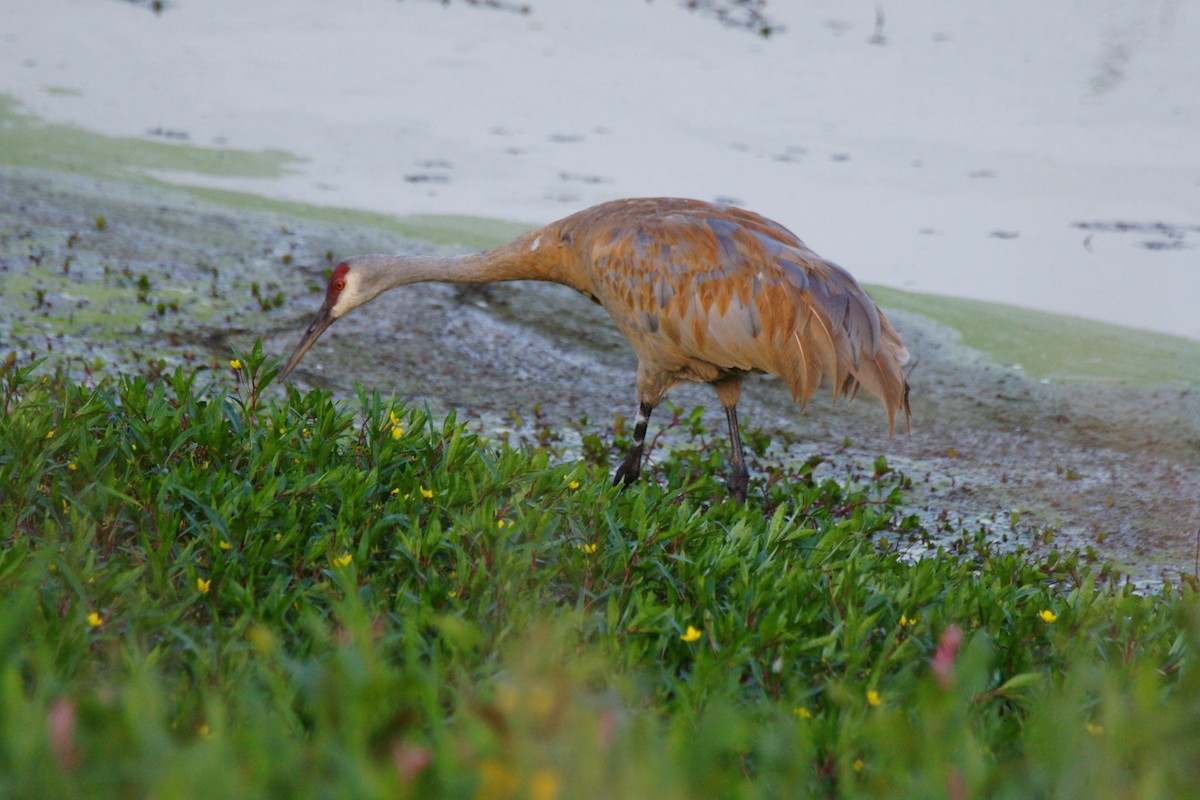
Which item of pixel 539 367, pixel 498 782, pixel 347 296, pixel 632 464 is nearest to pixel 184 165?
pixel 539 367

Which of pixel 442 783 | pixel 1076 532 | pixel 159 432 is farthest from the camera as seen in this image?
pixel 1076 532

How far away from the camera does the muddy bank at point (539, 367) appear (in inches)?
215

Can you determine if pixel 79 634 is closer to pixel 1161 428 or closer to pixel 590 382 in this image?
pixel 590 382

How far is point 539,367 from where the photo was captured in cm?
671

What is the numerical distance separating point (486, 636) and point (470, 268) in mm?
2824

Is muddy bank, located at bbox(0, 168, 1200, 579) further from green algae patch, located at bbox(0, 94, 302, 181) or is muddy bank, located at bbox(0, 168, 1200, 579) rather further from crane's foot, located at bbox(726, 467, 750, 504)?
green algae patch, located at bbox(0, 94, 302, 181)

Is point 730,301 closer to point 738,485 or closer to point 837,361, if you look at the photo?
point 837,361

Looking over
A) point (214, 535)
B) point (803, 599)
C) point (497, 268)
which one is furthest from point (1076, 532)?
point (214, 535)

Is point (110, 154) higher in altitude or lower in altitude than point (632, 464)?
higher

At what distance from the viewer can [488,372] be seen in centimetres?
651

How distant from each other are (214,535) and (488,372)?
3403 millimetres

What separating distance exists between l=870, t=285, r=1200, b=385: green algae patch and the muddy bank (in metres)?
0.19

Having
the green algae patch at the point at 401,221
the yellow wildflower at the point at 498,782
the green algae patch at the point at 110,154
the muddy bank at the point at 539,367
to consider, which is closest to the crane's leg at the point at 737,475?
the muddy bank at the point at 539,367

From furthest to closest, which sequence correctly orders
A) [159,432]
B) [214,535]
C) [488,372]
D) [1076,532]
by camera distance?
[488,372] → [1076,532] → [159,432] → [214,535]
